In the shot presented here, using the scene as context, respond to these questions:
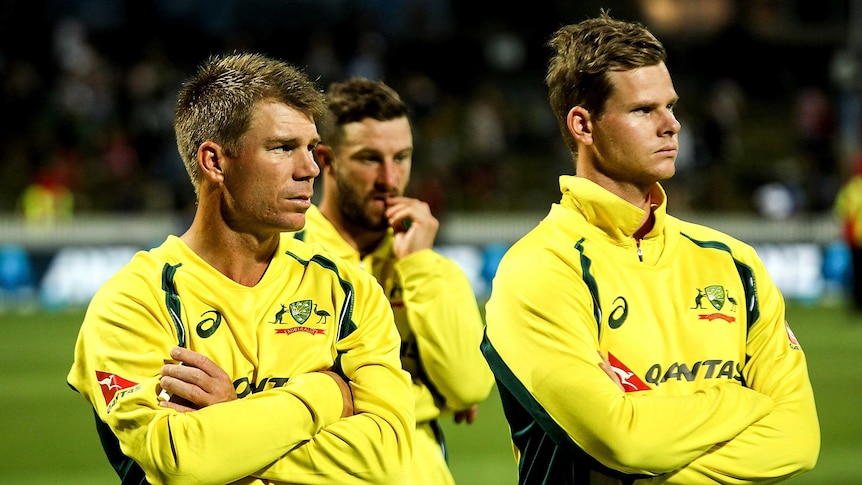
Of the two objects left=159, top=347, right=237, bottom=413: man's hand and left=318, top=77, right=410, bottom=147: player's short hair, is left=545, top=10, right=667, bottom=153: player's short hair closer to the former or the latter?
left=318, top=77, right=410, bottom=147: player's short hair

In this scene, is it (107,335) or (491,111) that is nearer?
(107,335)

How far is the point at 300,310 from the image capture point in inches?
138

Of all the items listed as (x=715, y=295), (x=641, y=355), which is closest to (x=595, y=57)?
(x=715, y=295)

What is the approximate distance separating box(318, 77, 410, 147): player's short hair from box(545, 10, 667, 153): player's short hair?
102 cm

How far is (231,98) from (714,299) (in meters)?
1.52

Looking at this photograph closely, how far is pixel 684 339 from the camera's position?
3.54 metres

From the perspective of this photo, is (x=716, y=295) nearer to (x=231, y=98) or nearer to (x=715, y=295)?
(x=715, y=295)

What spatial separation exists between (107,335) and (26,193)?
59.1ft

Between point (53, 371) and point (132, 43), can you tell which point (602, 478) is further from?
point (132, 43)

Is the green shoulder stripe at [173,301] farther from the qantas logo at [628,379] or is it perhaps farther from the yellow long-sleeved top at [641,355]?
the qantas logo at [628,379]

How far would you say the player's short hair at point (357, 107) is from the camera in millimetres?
4660

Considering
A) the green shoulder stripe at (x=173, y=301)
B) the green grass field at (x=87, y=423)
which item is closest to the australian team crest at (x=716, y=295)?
the green shoulder stripe at (x=173, y=301)

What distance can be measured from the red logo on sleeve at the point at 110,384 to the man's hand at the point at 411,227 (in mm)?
1437

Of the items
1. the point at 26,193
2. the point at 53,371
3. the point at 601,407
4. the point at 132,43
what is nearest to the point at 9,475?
the point at 53,371
